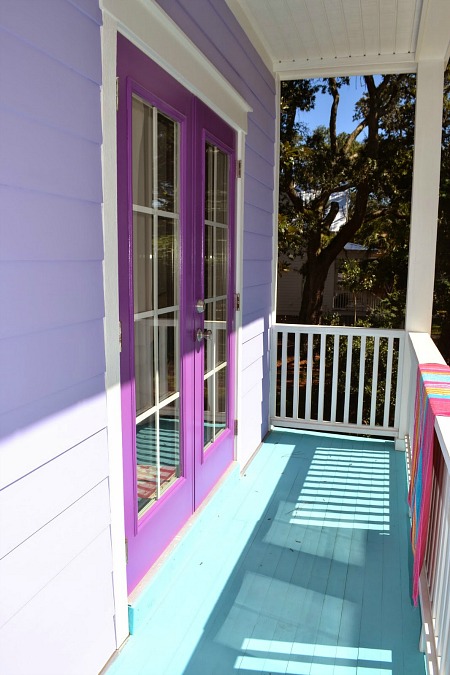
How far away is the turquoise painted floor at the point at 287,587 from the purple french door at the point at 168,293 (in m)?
0.18

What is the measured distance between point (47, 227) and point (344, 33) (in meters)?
2.96

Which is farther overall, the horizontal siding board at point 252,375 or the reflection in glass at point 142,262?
the horizontal siding board at point 252,375

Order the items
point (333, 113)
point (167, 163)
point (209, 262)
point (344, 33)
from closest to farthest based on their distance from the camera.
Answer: point (167, 163), point (209, 262), point (344, 33), point (333, 113)

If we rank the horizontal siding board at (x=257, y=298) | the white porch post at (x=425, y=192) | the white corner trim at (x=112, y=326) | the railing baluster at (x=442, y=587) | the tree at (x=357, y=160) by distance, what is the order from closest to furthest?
the railing baluster at (x=442, y=587) < the white corner trim at (x=112, y=326) < the horizontal siding board at (x=257, y=298) < the white porch post at (x=425, y=192) < the tree at (x=357, y=160)

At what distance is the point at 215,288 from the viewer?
3.03 metres

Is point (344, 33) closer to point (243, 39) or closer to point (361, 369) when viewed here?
point (243, 39)

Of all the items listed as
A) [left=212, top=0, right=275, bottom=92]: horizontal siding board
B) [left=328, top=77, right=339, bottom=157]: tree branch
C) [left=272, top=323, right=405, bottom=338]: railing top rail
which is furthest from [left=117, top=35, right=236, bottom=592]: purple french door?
[left=328, top=77, right=339, bottom=157]: tree branch

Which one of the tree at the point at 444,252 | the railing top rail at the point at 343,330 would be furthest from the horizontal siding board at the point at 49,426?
the tree at the point at 444,252

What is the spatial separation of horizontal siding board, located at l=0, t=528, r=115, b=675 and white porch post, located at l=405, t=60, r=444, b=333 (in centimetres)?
298

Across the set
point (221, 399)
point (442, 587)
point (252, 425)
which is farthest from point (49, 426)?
point (252, 425)

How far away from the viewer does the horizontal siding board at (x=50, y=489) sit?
4.44 ft

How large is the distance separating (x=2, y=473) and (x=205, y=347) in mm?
1675

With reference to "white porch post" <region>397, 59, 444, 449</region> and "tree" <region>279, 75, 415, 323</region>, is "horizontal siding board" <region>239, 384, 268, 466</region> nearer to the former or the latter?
"white porch post" <region>397, 59, 444, 449</region>

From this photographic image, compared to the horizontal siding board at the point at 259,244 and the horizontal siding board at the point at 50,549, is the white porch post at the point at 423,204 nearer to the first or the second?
the horizontal siding board at the point at 259,244
